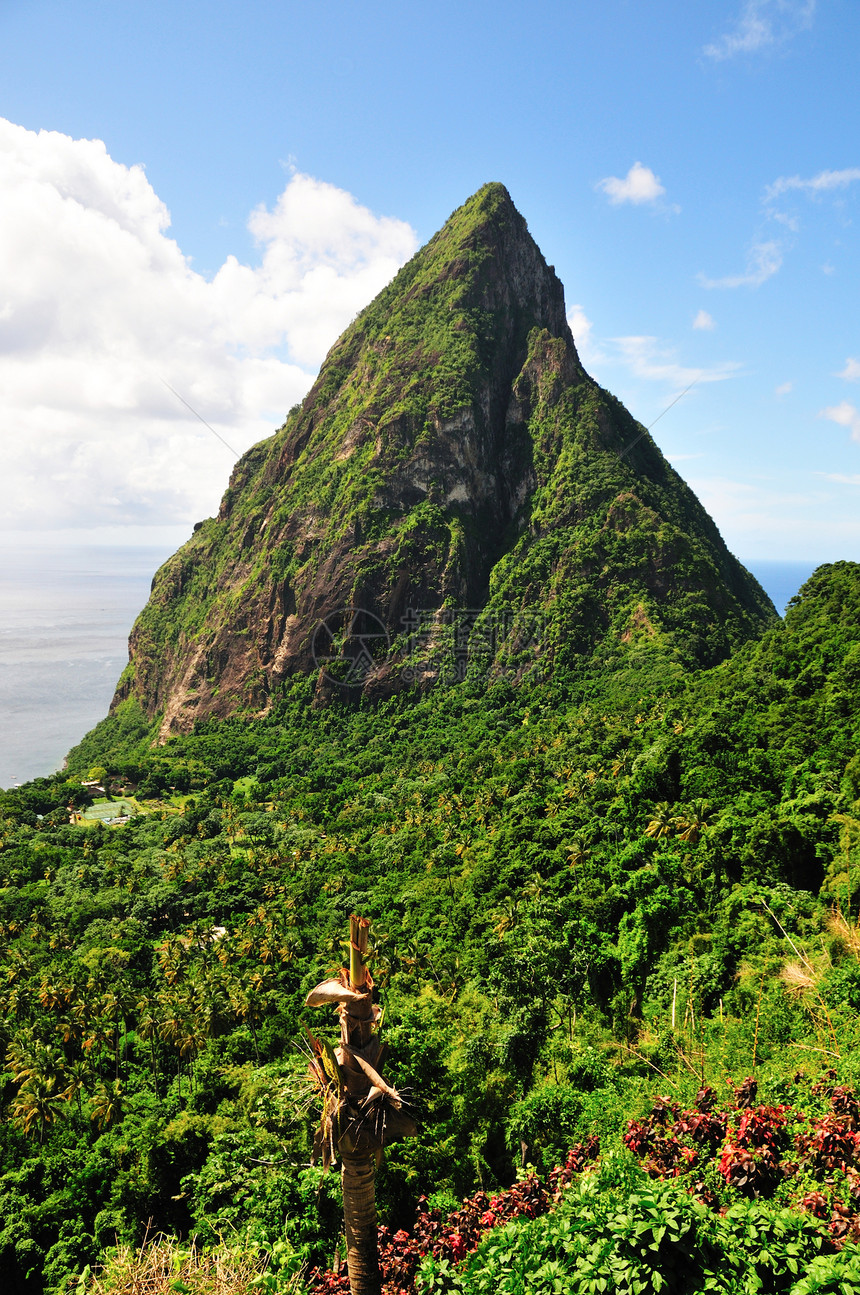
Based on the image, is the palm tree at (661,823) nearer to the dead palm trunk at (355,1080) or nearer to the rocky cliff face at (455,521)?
the dead palm trunk at (355,1080)

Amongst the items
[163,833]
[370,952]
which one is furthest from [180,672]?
[370,952]

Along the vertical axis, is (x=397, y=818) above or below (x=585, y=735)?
below

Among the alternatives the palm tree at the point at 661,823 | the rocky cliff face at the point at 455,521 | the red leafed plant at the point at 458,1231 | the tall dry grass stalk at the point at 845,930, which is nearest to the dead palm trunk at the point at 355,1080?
the red leafed plant at the point at 458,1231

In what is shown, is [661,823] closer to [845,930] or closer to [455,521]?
[845,930]

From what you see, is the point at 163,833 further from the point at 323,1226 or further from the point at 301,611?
the point at 323,1226

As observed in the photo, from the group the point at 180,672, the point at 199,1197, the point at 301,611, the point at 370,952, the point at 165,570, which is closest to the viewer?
the point at 199,1197

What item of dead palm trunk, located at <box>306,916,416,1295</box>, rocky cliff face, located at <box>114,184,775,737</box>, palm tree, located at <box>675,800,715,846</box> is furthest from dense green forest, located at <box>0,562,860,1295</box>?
rocky cliff face, located at <box>114,184,775,737</box>
